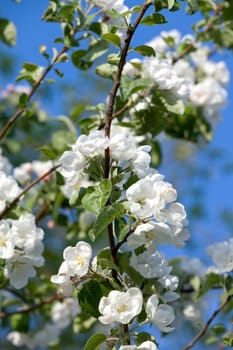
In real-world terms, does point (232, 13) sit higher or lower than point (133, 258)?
higher

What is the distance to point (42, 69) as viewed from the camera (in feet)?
6.09

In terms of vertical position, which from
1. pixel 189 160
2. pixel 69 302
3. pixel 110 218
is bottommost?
pixel 110 218

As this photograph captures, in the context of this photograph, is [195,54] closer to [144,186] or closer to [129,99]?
[129,99]

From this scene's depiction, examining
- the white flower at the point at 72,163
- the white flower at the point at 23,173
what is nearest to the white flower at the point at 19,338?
the white flower at the point at 23,173

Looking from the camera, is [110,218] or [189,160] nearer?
[110,218]

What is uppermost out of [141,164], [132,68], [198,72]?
[198,72]

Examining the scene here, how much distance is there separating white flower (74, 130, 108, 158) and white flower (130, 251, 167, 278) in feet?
0.62

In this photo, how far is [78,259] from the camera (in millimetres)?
1210

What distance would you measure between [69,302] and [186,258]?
395 millimetres

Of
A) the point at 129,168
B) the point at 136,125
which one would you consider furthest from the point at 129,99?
the point at 129,168

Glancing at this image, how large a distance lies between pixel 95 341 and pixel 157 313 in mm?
113

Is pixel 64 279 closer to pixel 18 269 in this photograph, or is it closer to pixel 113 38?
pixel 18 269

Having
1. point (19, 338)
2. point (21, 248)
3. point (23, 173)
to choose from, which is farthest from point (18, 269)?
point (19, 338)

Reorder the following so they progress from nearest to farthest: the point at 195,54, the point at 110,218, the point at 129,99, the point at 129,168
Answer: the point at 110,218
the point at 129,168
the point at 129,99
the point at 195,54
